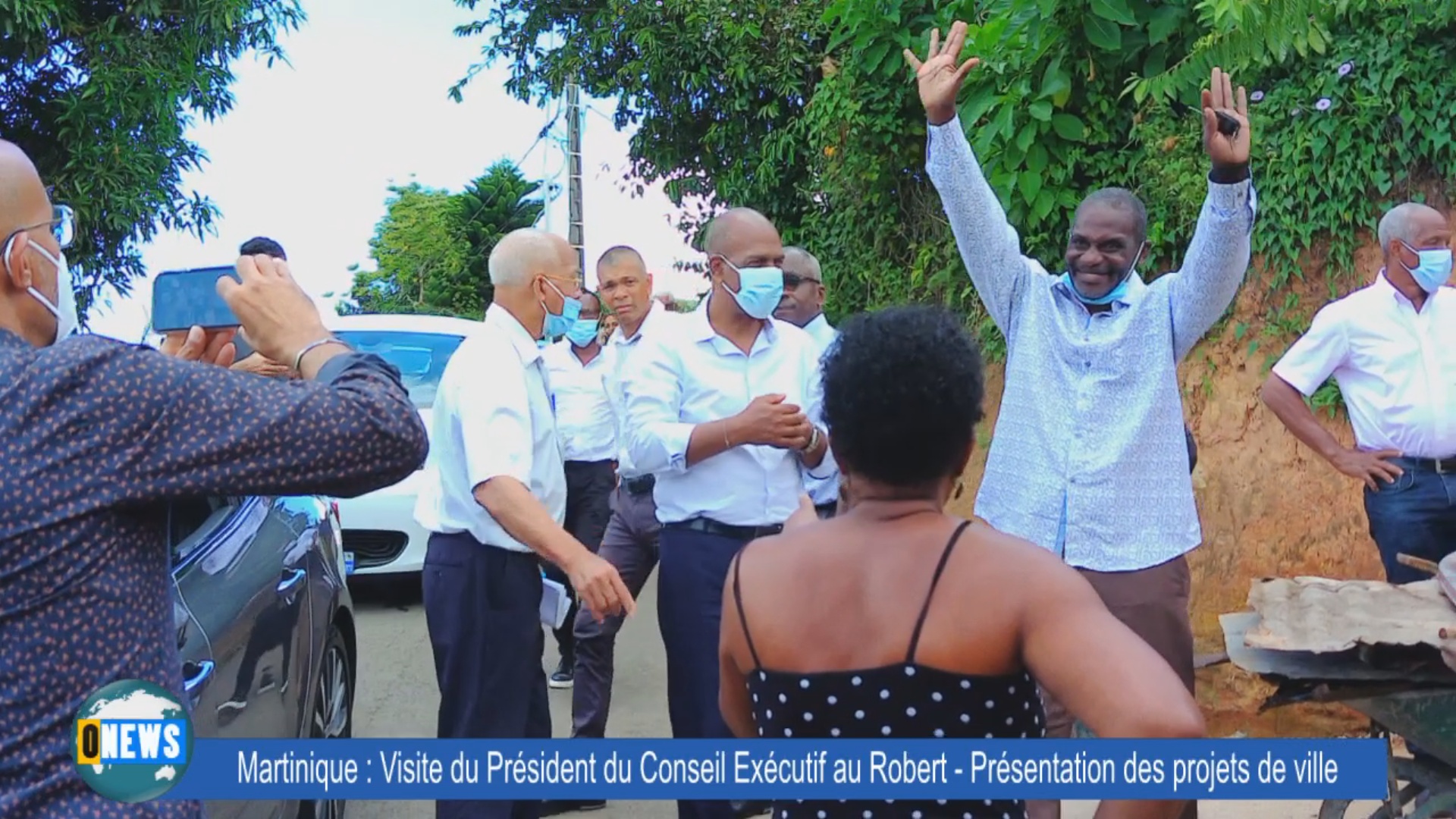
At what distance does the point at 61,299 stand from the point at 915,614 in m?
1.41

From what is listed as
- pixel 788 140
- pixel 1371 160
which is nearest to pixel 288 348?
pixel 1371 160

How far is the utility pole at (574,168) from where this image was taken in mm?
17797

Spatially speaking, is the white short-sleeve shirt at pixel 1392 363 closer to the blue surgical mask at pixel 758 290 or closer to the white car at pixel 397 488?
the blue surgical mask at pixel 758 290

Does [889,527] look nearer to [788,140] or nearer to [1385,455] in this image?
[1385,455]

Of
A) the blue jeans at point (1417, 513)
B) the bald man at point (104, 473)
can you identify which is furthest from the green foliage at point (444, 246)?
the bald man at point (104, 473)

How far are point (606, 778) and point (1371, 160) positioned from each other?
505 cm

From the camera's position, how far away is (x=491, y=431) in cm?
393

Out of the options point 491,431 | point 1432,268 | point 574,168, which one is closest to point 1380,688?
point 1432,268

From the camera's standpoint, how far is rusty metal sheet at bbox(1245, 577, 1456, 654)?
341cm

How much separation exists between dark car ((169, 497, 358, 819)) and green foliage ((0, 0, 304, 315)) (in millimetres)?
8516

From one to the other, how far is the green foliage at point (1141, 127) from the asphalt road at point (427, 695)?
2791 millimetres

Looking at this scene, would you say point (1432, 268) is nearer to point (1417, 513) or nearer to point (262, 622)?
point (1417, 513)

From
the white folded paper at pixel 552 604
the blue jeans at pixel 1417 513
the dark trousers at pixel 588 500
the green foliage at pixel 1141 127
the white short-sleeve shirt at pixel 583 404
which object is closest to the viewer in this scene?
the white folded paper at pixel 552 604

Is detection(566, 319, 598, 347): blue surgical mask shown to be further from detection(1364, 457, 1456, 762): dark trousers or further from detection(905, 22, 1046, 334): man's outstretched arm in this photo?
detection(1364, 457, 1456, 762): dark trousers
